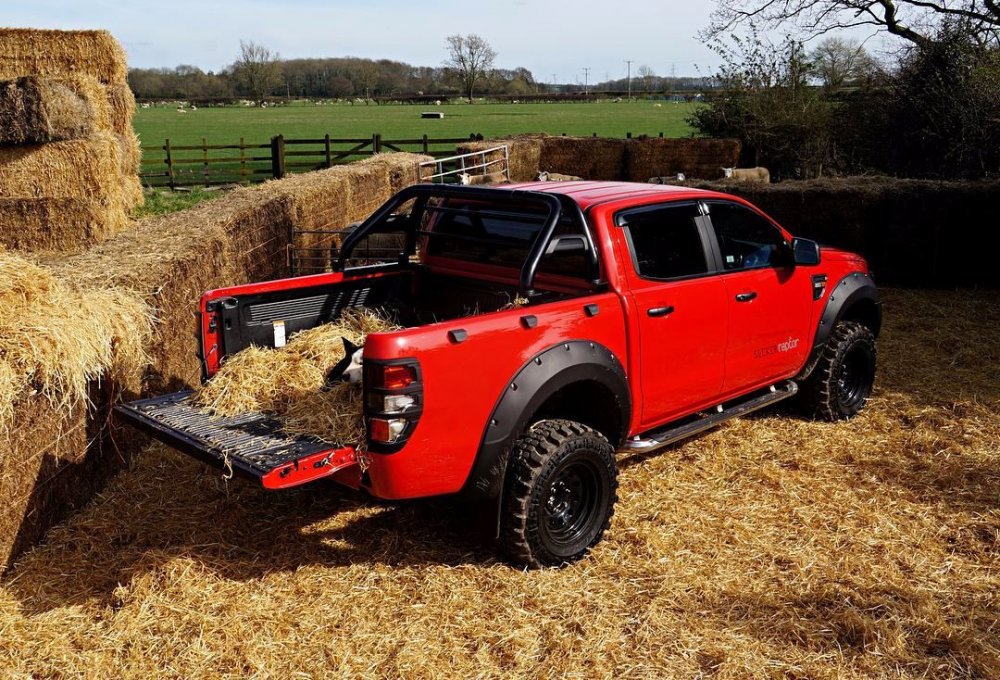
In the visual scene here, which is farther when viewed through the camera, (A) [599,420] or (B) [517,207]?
(B) [517,207]

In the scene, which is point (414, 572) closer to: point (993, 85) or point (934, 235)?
point (934, 235)

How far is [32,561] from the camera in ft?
15.3

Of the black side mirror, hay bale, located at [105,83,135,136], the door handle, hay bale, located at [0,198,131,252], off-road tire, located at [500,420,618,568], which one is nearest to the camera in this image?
off-road tire, located at [500,420,618,568]

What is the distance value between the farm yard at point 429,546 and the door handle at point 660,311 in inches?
29.6

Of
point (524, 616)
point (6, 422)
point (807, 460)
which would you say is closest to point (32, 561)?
point (6, 422)

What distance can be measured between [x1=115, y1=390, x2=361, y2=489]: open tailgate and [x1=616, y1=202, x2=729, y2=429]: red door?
1956 mm

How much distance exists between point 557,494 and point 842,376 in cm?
333

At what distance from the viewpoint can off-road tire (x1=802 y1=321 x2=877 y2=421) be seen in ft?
21.7

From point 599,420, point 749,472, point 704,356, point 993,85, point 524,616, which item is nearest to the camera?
point 524,616

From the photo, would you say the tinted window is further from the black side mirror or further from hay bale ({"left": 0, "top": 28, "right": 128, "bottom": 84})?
hay bale ({"left": 0, "top": 28, "right": 128, "bottom": 84})

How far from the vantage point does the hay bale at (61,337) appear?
469cm

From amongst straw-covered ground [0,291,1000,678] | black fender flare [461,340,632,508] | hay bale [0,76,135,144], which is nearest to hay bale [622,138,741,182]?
hay bale [0,76,135,144]

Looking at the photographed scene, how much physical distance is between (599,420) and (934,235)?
916 cm

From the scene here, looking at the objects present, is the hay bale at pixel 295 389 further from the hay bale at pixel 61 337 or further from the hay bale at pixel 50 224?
the hay bale at pixel 50 224
